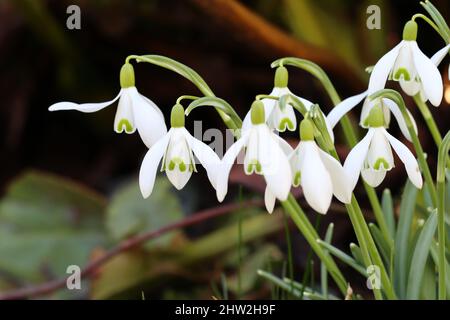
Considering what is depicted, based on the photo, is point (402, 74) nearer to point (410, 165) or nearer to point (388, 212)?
point (410, 165)

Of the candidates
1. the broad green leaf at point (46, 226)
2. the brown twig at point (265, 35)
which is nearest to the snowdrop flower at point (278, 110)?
the brown twig at point (265, 35)

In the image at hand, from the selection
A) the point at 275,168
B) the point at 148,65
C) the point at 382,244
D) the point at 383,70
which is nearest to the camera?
the point at 275,168

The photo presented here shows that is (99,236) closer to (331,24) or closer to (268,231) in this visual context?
(268,231)

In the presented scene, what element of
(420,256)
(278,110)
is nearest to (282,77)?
(278,110)

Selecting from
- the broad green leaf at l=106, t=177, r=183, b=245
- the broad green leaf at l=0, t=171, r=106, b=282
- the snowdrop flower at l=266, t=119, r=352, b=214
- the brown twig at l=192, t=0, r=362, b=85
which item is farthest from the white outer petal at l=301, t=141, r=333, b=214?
the broad green leaf at l=0, t=171, r=106, b=282

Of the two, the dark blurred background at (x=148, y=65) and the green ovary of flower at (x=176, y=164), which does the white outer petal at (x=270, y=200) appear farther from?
the dark blurred background at (x=148, y=65)

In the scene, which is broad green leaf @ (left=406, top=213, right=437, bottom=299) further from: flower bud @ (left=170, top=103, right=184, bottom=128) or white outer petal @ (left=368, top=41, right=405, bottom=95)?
flower bud @ (left=170, top=103, right=184, bottom=128)
